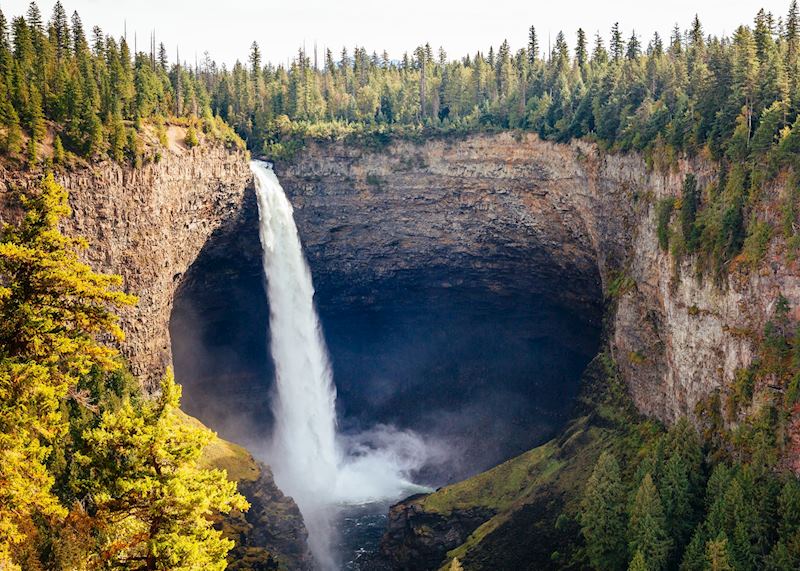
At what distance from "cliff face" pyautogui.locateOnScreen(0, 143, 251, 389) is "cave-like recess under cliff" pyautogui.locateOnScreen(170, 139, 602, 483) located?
10.7ft

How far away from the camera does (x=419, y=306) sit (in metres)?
96.4

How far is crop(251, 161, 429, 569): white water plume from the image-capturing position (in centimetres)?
8456

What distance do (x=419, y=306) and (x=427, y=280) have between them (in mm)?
3921

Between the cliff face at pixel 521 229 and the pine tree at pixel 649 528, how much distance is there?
816 centimetres

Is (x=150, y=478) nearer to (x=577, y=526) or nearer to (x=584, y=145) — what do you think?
(x=577, y=526)

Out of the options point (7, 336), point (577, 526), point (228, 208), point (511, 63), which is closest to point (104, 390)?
point (228, 208)

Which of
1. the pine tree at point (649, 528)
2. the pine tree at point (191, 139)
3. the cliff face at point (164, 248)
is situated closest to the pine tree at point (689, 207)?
the pine tree at point (649, 528)

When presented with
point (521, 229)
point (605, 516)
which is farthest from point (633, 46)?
point (605, 516)

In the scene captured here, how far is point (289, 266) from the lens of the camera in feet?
286

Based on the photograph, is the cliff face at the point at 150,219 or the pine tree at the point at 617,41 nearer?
the cliff face at the point at 150,219

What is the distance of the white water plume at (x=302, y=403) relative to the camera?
84.6 m

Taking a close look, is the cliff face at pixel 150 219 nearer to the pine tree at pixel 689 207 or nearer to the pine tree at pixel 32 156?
the pine tree at pixel 32 156

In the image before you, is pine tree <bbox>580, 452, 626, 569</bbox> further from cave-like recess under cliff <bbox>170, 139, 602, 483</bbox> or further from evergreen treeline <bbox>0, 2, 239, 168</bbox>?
evergreen treeline <bbox>0, 2, 239, 168</bbox>

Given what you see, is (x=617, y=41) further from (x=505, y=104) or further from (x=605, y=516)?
(x=605, y=516)
